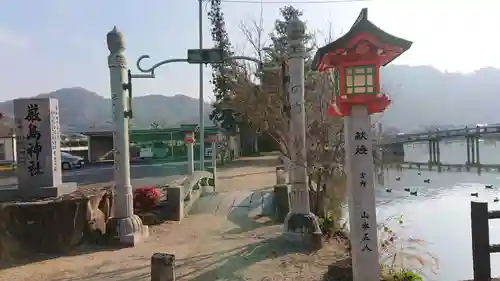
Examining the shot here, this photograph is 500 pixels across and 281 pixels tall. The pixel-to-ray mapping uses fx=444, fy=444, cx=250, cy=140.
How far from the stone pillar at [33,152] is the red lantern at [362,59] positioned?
6134 millimetres

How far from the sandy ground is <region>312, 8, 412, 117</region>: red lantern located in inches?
108

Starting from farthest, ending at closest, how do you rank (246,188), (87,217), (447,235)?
1. (246,188)
2. (447,235)
3. (87,217)

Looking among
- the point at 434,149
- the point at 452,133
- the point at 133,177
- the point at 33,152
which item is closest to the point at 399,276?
the point at 33,152

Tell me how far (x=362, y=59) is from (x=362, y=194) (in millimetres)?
1495

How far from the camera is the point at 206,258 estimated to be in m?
7.43

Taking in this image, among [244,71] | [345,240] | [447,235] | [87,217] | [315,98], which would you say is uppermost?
[244,71]

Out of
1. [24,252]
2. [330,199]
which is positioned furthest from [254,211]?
[24,252]

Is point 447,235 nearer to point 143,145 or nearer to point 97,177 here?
point 97,177

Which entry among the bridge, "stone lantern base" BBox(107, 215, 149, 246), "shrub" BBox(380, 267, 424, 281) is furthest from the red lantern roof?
the bridge

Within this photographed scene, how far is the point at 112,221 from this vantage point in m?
8.50

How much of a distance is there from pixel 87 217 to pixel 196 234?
225 centimetres

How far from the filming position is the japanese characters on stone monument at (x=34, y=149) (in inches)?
339

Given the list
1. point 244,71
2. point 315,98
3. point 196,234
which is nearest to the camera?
point 196,234

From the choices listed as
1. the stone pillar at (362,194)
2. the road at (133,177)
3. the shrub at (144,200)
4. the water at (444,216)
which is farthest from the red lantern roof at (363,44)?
the road at (133,177)
